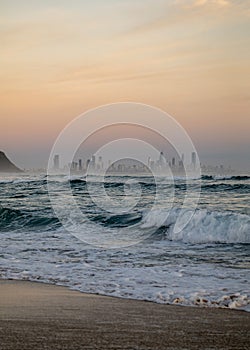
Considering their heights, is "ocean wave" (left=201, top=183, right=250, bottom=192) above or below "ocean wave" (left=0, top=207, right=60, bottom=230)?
above

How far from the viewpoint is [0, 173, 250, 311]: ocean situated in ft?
22.3

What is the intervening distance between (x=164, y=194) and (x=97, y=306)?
22510mm

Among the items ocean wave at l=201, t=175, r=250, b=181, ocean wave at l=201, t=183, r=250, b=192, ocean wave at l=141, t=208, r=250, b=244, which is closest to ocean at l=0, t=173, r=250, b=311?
ocean wave at l=141, t=208, r=250, b=244

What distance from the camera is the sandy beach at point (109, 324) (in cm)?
390

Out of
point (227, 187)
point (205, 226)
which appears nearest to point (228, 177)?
point (227, 187)

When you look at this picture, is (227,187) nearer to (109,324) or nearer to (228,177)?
(228,177)

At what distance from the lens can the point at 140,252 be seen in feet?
35.0

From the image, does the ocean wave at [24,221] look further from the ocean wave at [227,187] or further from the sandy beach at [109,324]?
the ocean wave at [227,187]

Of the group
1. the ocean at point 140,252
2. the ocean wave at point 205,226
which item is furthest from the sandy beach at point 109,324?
the ocean wave at point 205,226

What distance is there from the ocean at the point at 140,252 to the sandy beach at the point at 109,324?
0.62 meters

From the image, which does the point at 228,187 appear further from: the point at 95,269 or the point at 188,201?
the point at 95,269

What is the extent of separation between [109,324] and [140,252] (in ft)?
20.1

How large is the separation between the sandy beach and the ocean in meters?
0.62

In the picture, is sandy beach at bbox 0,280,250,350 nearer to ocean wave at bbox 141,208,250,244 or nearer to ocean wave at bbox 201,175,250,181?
ocean wave at bbox 141,208,250,244
